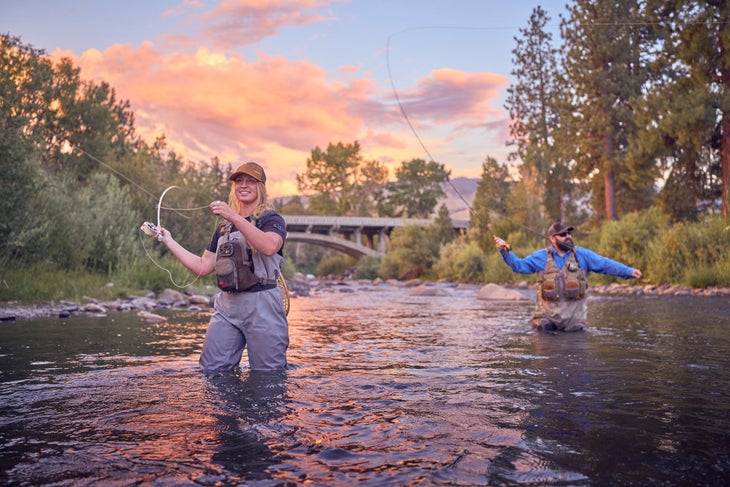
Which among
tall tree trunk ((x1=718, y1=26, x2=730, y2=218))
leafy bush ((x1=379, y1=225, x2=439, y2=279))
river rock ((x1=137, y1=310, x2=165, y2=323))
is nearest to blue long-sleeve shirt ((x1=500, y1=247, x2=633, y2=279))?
river rock ((x1=137, y1=310, x2=165, y2=323))

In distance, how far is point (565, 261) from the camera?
9.21m

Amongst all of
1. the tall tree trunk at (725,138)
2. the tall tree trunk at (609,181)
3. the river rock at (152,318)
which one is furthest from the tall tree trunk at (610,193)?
the river rock at (152,318)

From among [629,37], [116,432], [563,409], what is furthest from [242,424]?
[629,37]

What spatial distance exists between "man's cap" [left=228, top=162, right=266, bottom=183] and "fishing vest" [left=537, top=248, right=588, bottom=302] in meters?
4.97

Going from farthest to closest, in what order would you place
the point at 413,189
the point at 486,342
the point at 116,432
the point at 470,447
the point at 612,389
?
1. the point at 413,189
2. the point at 486,342
3. the point at 612,389
4. the point at 116,432
5. the point at 470,447

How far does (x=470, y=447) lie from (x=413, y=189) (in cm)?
9498

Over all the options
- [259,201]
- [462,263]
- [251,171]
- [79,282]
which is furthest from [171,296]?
[462,263]

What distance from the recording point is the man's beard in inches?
363

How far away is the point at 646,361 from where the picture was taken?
669cm

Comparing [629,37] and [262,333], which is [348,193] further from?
[262,333]

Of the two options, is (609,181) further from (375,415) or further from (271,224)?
(375,415)

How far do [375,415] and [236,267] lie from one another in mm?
1780

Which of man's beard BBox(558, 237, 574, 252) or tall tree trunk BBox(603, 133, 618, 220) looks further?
tall tree trunk BBox(603, 133, 618, 220)

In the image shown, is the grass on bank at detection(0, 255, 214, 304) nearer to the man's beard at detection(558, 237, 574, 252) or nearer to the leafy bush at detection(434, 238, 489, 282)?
the man's beard at detection(558, 237, 574, 252)
